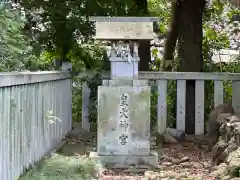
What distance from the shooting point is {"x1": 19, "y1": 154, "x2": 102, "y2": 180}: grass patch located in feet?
15.7

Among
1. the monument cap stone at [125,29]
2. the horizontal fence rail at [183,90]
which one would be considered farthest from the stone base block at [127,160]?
the horizontal fence rail at [183,90]

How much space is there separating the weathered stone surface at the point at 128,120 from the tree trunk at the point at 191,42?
2.49 meters

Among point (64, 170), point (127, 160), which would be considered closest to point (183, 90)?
point (127, 160)

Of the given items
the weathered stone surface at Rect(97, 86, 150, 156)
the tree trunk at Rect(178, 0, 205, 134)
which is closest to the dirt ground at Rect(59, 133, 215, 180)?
the weathered stone surface at Rect(97, 86, 150, 156)

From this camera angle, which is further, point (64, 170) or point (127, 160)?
point (127, 160)

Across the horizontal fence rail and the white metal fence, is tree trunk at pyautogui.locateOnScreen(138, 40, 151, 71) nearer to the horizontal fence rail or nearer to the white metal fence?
the horizontal fence rail

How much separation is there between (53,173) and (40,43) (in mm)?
3867

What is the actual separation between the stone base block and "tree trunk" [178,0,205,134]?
8.30 ft

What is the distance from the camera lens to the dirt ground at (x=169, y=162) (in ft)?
18.6

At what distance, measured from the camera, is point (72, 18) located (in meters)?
8.04

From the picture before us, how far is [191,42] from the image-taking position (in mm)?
8773

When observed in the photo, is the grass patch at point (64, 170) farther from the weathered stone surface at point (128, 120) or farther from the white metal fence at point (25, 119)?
the weathered stone surface at point (128, 120)

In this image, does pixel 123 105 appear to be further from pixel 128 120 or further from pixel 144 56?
pixel 144 56

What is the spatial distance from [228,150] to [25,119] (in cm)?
240
